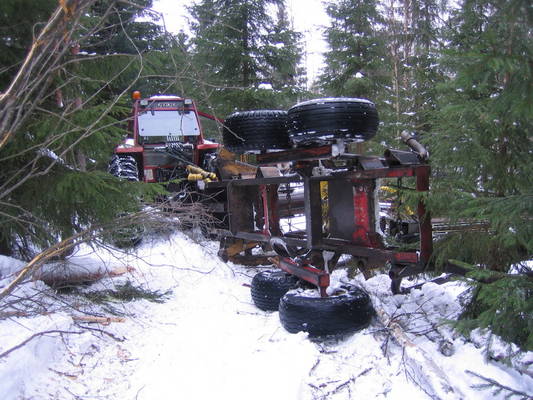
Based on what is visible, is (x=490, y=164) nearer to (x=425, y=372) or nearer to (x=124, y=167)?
(x=425, y=372)

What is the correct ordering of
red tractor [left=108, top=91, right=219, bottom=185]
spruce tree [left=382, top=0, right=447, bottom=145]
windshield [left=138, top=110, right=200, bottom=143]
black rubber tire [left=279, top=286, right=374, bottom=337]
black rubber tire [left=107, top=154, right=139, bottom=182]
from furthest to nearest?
spruce tree [left=382, top=0, right=447, bottom=145] → windshield [left=138, top=110, right=200, bottom=143] → red tractor [left=108, top=91, right=219, bottom=185] → black rubber tire [left=107, top=154, right=139, bottom=182] → black rubber tire [left=279, top=286, right=374, bottom=337]

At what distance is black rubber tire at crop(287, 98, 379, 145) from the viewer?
372cm

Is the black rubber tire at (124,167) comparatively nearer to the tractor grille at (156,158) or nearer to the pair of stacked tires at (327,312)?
the tractor grille at (156,158)

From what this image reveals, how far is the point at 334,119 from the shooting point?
372 centimetres

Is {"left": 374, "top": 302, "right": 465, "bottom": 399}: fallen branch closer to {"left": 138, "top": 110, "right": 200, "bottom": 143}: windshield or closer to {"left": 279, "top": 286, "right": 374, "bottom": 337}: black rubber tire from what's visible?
{"left": 279, "top": 286, "right": 374, "bottom": 337}: black rubber tire

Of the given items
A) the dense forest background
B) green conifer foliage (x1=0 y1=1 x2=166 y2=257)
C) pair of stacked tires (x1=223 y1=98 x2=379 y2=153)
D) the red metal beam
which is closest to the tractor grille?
the dense forest background

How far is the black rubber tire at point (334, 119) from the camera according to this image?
12.2 feet

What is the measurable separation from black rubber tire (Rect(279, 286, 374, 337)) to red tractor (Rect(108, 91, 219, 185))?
4.74 m

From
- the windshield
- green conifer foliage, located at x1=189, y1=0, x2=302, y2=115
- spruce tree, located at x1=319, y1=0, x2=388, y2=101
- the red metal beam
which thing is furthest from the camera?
spruce tree, located at x1=319, y1=0, x2=388, y2=101

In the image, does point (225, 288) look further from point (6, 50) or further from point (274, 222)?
point (6, 50)

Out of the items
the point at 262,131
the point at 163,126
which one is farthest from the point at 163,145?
the point at 262,131

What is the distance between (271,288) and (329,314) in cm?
110

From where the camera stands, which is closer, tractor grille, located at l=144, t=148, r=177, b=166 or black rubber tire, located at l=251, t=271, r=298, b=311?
black rubber tire, located at l=251, t=271, r=298, b=311

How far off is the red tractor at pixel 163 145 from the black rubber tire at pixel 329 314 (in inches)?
186
